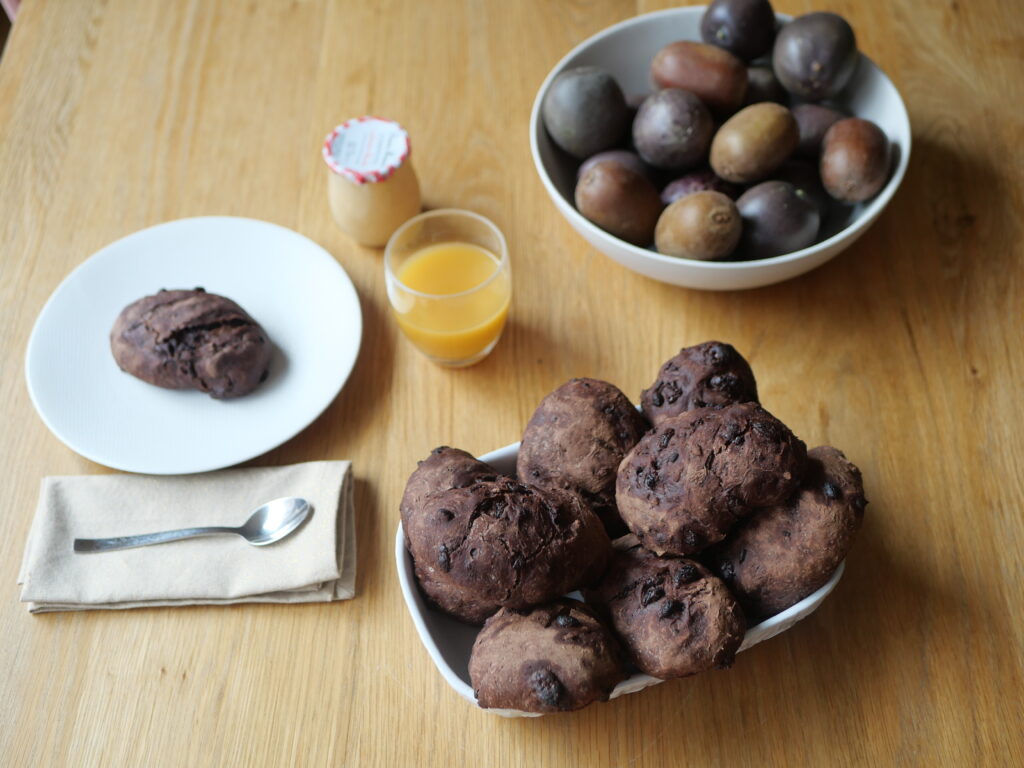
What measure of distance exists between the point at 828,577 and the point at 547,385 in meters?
0.50

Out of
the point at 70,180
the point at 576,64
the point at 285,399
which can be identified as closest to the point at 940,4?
the point at 576,64

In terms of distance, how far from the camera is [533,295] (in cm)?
132

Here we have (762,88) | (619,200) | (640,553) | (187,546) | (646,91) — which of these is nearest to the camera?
(640,553)

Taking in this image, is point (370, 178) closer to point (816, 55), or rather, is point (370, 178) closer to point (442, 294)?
point (442, 294)

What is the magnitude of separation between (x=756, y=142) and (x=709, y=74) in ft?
0.48

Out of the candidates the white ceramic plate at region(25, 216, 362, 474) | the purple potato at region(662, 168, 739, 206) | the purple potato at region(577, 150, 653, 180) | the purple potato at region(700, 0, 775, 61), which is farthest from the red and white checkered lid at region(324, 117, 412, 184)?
the purple potato at region(700, 0, 775, 61)

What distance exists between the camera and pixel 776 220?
1152mm

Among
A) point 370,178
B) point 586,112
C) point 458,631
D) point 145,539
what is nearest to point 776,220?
point 586,112

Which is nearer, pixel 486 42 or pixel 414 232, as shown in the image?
pixel 414 232

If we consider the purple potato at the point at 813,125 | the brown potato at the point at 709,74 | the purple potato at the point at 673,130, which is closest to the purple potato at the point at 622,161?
the purple potato at the point at 673,130

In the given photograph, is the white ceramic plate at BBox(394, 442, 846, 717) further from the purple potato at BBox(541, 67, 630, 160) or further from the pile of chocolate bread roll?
the purple potato at BBox(541, 67, 630, 160)

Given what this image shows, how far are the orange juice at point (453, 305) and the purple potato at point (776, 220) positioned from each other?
0.34 meters

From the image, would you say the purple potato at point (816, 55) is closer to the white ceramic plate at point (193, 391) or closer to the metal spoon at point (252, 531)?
the white ceramic plate at point (193, 391)

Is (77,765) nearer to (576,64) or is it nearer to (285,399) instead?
(285,399)
